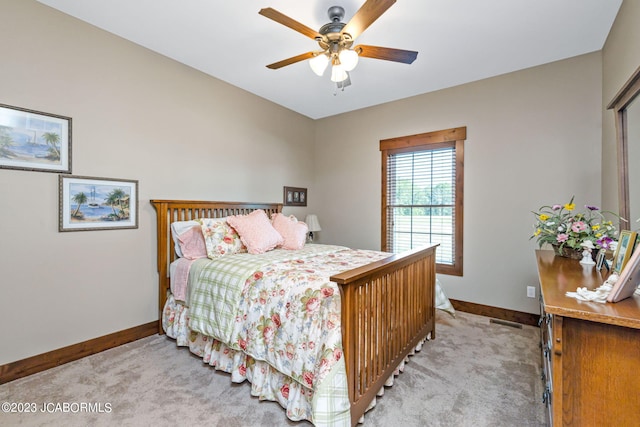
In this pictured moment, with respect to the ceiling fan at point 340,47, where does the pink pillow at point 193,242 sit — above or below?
below

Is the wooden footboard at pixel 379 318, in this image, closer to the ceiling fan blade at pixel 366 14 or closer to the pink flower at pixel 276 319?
the pink flower at pixel 276 319

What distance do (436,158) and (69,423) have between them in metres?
4.00

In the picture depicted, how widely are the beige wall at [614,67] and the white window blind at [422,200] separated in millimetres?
1317

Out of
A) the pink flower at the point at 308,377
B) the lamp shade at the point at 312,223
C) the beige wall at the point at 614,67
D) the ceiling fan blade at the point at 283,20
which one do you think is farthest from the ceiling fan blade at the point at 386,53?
the lamp shade at the point at 312,223

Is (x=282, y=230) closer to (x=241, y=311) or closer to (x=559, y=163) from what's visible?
(x=241, y=311)

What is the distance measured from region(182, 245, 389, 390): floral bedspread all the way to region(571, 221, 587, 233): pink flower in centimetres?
144

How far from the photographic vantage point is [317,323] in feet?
5.20

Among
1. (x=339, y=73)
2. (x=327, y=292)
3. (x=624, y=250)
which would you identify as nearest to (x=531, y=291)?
(x=624, y=250)

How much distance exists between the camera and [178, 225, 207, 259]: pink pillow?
2.65 meters

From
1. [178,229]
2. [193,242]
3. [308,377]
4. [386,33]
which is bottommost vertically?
[308,377]

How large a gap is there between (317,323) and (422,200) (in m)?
2.68

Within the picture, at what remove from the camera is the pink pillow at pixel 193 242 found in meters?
2.65

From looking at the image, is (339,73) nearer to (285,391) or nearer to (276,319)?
(276,319)

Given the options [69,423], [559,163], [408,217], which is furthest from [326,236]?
[69,423]
